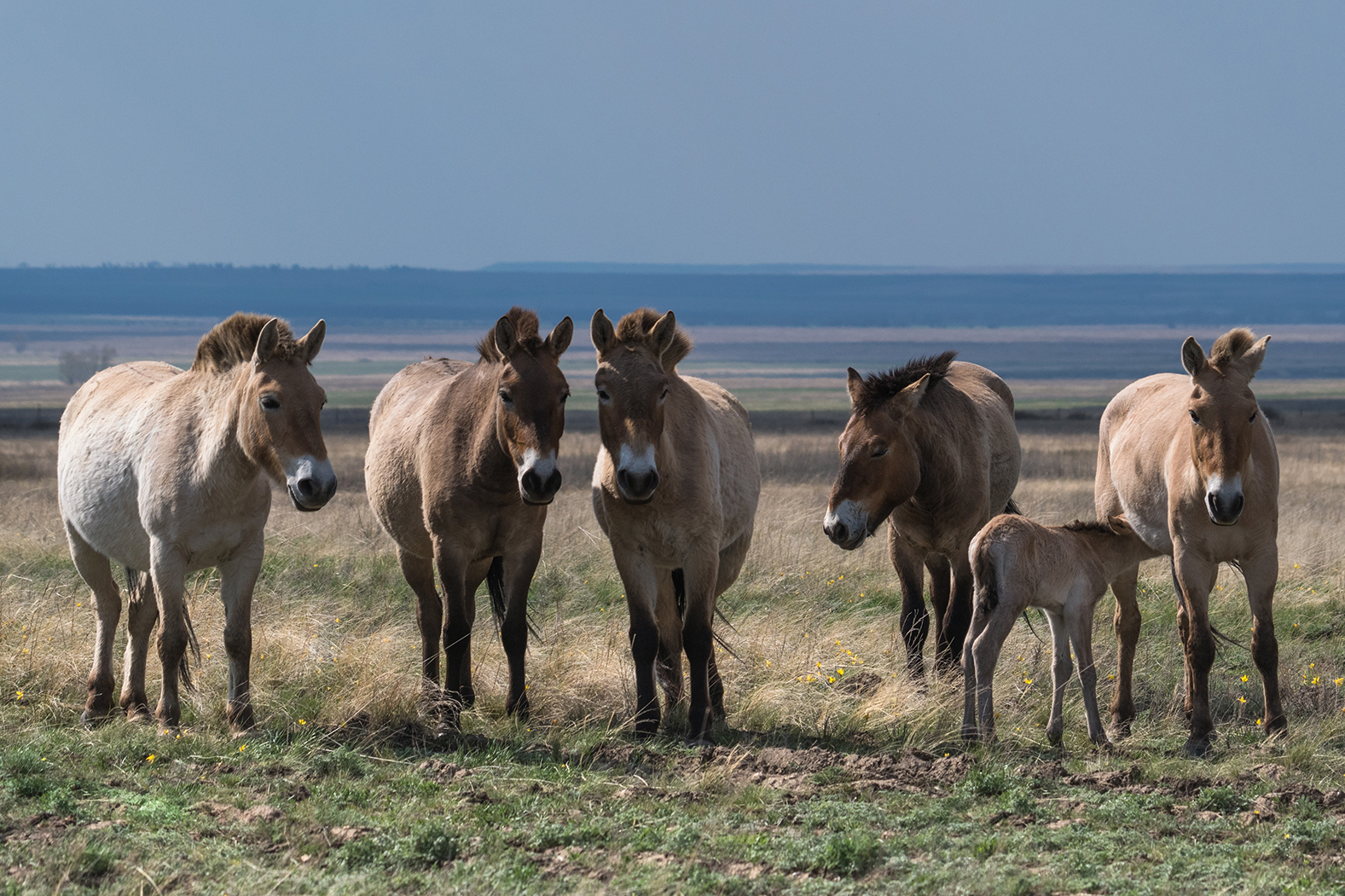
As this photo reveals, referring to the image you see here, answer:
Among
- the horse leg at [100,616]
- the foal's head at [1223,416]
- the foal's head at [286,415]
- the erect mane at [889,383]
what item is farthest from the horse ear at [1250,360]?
the horse leg at [100,616]

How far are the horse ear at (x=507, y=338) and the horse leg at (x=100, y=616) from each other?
3.01 meters

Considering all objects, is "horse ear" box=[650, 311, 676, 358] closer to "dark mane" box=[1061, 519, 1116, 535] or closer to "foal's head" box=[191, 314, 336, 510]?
"foal's head" box=[191, 314, 336, 510]

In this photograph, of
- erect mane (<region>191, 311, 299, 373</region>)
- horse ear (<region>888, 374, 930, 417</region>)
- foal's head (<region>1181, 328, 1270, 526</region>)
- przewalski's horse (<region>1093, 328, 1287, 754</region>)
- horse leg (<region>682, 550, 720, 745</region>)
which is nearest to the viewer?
foal's head (<region>1181, 328, 1270, 526</region>)

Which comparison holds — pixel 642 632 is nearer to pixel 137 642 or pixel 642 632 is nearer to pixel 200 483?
pixel 200 483

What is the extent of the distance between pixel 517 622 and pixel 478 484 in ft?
2.89

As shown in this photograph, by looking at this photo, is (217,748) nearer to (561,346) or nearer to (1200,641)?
(561,346)

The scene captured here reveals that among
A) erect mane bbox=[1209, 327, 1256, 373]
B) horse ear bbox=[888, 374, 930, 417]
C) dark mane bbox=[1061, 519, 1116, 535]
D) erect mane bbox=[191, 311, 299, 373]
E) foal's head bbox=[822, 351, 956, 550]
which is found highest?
erect mane bbox=[1209, 327, 1256, 373]

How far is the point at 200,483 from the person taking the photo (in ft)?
23.9

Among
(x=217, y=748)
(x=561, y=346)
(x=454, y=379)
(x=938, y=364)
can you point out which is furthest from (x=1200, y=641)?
(x=217, y=748)

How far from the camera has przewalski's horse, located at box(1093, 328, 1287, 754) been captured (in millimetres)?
6883

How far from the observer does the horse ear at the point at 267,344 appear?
713cm

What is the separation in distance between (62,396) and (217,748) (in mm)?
117999

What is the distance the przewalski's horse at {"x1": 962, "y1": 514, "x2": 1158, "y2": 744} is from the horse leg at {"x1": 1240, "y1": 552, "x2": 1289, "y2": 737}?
2.55ft

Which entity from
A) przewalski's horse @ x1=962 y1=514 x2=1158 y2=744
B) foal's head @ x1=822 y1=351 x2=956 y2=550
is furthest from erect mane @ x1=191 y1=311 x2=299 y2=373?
przewalski's horse @ x1=962 y1=514 x2=1158 y2=744
